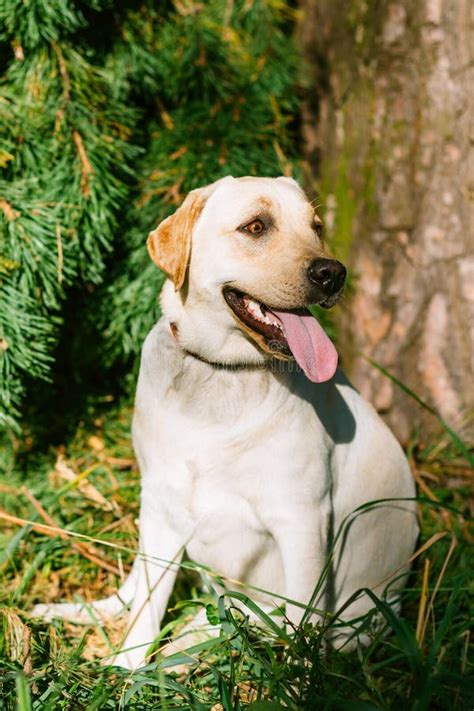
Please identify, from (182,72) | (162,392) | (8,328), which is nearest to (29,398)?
(8,328)

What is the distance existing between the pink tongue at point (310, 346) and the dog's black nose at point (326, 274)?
5.1 inches

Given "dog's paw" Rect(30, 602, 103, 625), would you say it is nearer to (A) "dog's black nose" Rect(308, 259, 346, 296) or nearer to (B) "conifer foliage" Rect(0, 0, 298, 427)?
(B) "conifer foliage" Rect(0, 0, 298, 427)

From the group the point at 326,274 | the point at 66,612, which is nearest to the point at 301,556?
the point at 326,274

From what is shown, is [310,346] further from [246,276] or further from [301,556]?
[301,556]

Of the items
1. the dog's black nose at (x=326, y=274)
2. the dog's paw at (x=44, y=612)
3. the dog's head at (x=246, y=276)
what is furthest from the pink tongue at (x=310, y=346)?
the dog's paw at (x=44, y=612)

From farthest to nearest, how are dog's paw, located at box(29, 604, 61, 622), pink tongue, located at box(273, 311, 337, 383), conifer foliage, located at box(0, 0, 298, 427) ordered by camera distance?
conifer foliage, located at box(0, 0, 298, 427) → dog's paw, located at box(29, 604, 61, 622) → pink tongue, located at box(273, 311, 337, 383)

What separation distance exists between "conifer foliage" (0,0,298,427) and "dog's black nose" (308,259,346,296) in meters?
1.23

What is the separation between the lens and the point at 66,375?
13.1 feet

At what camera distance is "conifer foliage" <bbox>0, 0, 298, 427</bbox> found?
10.3 ft

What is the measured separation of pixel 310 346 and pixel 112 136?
1696 mm

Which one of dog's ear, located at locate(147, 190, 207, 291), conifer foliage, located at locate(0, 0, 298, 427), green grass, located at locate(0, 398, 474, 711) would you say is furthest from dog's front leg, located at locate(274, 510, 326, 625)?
conifer foliage, located at locate(0, 0, 298, 427)

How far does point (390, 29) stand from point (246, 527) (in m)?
2.55

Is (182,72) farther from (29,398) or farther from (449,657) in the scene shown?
(449,657)

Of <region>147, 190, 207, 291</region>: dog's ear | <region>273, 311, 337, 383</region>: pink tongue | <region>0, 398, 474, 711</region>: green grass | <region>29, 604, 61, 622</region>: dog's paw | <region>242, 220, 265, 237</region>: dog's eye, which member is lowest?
<region>29, 604, 61, 622</region>: dog's paw
